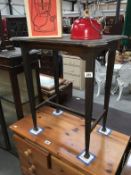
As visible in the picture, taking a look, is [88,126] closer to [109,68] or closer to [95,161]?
[95,161]

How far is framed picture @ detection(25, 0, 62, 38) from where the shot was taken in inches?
34.3

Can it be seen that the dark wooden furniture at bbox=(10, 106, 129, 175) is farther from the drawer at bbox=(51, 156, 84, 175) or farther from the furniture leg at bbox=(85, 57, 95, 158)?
the furniture leg at bbox=(85, 57, 95, 158)

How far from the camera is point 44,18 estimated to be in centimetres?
92

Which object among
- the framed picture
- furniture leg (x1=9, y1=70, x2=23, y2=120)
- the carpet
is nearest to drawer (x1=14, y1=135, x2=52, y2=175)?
furniture leg (x1=9, y1=70, x2=23, y2=120)

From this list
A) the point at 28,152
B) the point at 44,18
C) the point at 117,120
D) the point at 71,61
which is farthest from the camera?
the point at 71,61

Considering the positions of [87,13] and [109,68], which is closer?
[87,13]

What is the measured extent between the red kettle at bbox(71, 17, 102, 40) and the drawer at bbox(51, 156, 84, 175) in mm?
756

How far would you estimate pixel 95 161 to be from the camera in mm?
958

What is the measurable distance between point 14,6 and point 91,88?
777 centimetres

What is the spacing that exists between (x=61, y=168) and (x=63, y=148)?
12 cm

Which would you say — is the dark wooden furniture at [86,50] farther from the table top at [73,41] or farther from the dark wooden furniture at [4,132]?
the dark wooden furniture at [4,132]

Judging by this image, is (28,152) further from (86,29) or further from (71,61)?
(71,61)

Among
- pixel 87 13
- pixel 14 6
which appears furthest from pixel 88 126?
pixel 14 6

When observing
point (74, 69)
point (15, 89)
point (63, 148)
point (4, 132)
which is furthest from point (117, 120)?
point (74, 69)
